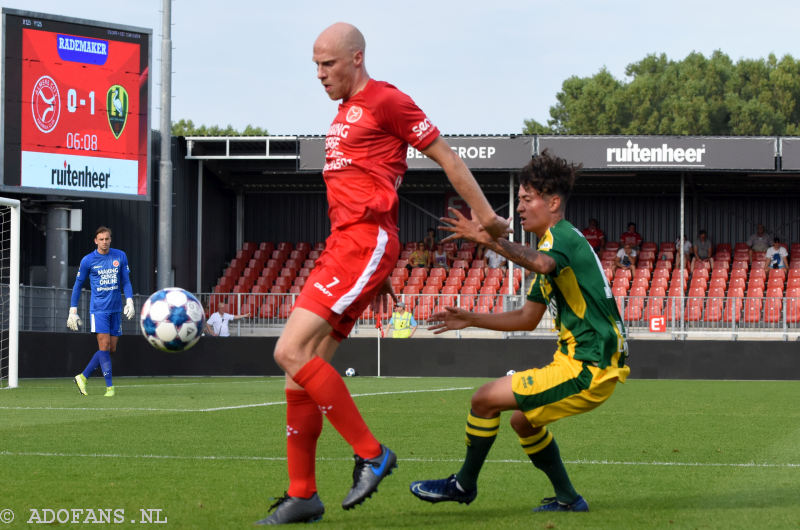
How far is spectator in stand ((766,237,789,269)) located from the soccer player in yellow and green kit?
2501 centimetres

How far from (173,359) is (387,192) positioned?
788 inches

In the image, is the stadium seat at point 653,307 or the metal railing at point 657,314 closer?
the metal railing at point 657,314

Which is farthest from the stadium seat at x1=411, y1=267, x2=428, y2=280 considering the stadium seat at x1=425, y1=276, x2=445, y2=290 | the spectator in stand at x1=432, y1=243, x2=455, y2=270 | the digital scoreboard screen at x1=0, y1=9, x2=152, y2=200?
the digital scoreboard screen at x1=0, y1=9, x2=152, y2=200

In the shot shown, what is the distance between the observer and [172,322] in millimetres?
12023

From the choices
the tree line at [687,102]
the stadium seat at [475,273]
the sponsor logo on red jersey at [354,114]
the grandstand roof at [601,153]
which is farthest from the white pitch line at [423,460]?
the tree line at [687,102]

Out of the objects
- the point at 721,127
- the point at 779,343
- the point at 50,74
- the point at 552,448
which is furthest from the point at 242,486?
the point at 721,127

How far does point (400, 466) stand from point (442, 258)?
24024 mm

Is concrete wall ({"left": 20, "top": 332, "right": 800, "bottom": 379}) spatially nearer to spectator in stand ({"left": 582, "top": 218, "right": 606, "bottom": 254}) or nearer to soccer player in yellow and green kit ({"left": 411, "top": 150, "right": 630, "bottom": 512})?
spectator in stand ({"left": 582, "top": 218, "right": 606, "bottom": 254})

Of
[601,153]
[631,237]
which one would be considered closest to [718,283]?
[631,237]

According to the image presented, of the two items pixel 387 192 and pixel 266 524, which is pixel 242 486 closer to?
pixel 266 524

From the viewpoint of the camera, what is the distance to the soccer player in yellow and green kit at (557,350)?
4840 millimetres

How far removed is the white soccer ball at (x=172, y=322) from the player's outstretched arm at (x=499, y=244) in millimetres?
7513

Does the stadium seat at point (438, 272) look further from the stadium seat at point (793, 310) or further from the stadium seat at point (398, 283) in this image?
the stadium seat at point (793, 310)

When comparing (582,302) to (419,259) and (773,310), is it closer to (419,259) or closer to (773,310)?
(773,310)
